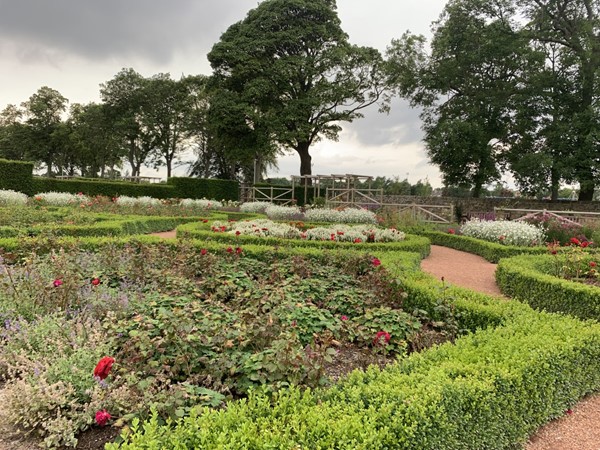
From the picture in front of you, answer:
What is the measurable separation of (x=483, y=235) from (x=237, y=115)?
675 inches

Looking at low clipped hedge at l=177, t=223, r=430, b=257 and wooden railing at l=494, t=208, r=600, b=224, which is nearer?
low clipped hedge at l=177, t=223, r=430, b=257

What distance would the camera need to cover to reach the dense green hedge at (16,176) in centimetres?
1741

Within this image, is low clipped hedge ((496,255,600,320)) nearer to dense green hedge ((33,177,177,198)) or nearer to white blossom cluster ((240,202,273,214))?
white blossom cluster ((240,202,273,214))

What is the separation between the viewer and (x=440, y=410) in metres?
2.21

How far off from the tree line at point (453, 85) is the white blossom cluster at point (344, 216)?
898 centimetres

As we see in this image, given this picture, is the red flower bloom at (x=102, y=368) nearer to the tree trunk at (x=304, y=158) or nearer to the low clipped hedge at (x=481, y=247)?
the low clipped hedge at (x=481, y=247)

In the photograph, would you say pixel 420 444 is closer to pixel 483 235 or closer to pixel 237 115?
pixel 483 235

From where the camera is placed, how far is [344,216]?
14.6m

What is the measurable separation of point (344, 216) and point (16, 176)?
1551cm

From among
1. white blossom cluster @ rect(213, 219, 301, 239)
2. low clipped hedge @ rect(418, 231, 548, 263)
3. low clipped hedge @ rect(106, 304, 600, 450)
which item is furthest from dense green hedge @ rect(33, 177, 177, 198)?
low clipped hedge @ rect(106, 304, 600, 450)

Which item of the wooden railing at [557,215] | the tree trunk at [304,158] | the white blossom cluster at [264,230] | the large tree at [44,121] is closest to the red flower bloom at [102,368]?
the white blossom cluster at [264,230]

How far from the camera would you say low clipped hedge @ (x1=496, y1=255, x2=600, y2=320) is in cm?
504

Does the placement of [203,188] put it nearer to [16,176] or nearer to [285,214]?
[16,176]

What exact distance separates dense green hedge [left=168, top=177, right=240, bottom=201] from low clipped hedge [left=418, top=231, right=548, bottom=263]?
653 inches
